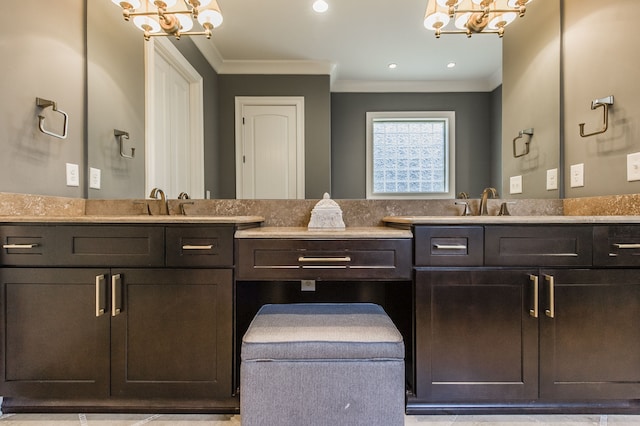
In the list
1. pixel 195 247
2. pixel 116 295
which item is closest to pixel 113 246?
pixel 116 295

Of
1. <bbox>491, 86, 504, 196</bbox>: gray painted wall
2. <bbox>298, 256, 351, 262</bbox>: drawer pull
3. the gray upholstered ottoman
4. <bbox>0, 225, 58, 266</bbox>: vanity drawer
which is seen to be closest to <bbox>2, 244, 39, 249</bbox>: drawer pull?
<bbox>0, 225, 58, 266</bbox>: vanity drawer

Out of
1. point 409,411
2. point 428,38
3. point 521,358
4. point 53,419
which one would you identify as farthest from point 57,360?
point 428,38

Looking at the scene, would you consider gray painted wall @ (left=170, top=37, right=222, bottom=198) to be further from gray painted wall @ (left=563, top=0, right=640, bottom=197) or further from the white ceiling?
gray painted wall @ (left=563, top=0, right=640, bottom=197)

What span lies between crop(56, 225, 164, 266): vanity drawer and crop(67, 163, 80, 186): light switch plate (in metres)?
0.61

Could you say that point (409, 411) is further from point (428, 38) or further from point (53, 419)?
point (428, 38)

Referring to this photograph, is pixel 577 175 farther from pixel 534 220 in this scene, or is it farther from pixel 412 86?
pixel 412 86

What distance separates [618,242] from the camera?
1.17 metres

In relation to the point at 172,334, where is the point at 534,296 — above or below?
above

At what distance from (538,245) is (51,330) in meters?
2.06

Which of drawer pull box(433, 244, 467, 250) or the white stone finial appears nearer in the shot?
drawer pull box(433, 244, 467, 250)

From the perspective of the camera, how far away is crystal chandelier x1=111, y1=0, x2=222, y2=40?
1.57 m

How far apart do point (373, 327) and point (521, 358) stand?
0.65m

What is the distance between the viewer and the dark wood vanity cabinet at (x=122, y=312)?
3.89ft

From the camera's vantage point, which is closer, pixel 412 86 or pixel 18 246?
pixel 18 246
